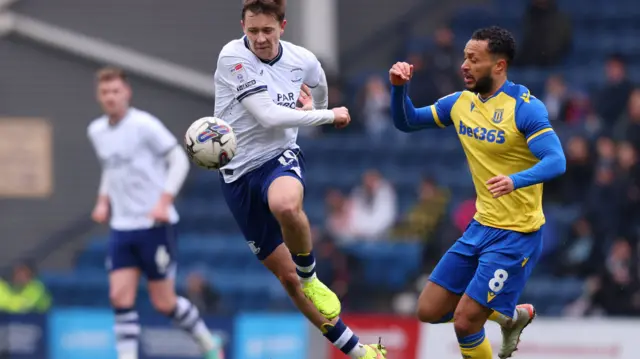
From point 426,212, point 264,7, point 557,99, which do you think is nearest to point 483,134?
point 264,7

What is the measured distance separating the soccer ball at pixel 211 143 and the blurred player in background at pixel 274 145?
0.25m

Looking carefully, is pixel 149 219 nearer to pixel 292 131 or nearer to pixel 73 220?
pixel 292 131

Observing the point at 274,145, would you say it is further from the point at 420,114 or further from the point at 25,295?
the point at 25,295

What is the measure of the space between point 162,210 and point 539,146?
13.0 ft

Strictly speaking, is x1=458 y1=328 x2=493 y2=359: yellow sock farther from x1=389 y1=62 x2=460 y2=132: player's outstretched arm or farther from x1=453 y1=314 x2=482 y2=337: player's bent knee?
x1=389 y1=62 x2=460 y2=132: player's outstretched arm

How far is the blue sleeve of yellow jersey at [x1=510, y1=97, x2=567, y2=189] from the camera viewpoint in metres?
7.69

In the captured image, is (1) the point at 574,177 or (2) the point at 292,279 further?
(1) the point at 574,177

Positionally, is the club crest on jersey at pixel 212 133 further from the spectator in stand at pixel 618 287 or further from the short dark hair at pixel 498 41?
the spectator in stand at pixel 618 287

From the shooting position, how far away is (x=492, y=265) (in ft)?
26.9

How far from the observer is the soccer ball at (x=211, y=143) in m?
7.99

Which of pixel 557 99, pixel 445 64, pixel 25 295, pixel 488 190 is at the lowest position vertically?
pixel 25 295

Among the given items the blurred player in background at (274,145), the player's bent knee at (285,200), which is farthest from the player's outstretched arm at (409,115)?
the player's bent knee at (285,200)

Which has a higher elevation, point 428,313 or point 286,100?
point 286,100

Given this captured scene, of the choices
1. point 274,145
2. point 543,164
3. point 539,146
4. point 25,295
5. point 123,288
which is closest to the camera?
point 543,164
